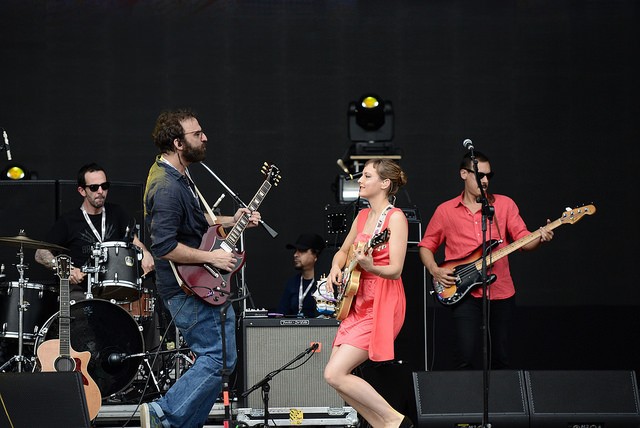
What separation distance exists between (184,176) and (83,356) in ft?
7.35

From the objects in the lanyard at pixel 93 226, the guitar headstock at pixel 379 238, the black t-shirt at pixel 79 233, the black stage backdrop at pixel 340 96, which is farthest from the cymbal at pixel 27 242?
the black stage backdrop at pixel 340 96

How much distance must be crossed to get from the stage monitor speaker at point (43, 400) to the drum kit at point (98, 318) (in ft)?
7.30

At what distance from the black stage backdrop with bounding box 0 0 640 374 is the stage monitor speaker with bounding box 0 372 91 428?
5120 mm

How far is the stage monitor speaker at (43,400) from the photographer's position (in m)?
6.22

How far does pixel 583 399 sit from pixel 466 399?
31.0 inches

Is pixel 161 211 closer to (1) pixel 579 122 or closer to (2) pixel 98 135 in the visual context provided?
(2) pixel 98 135

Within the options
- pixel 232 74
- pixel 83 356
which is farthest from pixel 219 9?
pixel 83 356

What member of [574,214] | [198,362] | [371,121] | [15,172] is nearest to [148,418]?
[198,362]

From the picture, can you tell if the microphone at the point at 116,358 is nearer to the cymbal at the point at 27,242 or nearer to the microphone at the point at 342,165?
the cymbal at the point at 27,242

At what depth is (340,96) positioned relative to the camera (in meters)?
11.5

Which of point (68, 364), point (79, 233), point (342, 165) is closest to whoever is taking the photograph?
point (68, 364)

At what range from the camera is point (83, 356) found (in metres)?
8.01

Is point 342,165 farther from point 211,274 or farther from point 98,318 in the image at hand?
point 211,274

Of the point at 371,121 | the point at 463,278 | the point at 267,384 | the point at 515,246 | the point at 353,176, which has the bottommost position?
the point at 267,384
